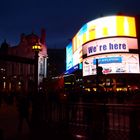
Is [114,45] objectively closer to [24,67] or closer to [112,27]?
[112,27]

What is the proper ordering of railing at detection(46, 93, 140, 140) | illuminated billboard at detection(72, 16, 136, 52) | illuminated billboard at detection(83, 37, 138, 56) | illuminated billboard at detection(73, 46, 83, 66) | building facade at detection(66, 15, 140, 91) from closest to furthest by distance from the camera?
1. railing at detection(46, 93, 140, 140)
2. building facade at detection(66, 15, 140, 91)
3. illuminated billboard at detection(83, 37, 138, 56)
4. illuminated billboard at detection(72, 16, 136, 52)
5. illuminated billboard at detection(73, 46, 83, 66)

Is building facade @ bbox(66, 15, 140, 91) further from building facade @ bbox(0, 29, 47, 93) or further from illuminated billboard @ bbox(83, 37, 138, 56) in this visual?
building facade @ bbox(0, 29, 47, 93)

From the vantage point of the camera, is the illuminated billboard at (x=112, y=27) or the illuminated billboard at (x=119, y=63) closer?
the illuminated billboard at (x=119, y=63)

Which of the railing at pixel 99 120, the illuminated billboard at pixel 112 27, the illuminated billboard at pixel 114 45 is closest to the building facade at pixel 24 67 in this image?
the illuminated billboard at pixel 112 27

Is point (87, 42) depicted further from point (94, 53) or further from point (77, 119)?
point (77, 119)

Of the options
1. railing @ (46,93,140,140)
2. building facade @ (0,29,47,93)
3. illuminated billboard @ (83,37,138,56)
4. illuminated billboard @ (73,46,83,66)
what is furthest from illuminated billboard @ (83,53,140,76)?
building facade @ (0,29,47,93)

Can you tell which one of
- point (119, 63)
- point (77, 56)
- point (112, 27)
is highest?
point (112, 27)

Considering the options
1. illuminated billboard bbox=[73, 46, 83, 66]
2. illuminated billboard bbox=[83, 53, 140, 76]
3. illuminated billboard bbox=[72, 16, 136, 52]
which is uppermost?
illuminated billboard bbox=[72, 16, 136, 52]

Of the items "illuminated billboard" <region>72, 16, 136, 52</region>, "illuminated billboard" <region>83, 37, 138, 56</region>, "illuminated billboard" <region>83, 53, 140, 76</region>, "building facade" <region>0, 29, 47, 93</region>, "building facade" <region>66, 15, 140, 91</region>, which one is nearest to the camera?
"illuminated billboard" <region>83, 53, 140, 76</region>

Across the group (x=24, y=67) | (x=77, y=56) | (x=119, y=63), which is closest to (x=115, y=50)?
(x=119, y=63)

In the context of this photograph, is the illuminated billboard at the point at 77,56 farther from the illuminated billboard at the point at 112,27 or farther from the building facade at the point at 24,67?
the building facade at the point at 24,67

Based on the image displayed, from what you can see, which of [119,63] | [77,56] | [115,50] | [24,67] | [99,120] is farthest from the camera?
[24,67]

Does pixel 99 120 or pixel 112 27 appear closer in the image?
pixel 99 120

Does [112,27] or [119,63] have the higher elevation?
[112,27]
